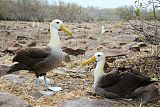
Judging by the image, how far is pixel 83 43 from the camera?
11398mm

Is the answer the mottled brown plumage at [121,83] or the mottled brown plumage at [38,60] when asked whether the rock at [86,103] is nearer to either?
the mottled brown plumage at [121,83]

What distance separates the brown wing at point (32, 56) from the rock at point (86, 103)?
3.03 feet

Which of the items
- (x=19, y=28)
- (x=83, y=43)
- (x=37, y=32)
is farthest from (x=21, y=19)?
(x=83, y=43)

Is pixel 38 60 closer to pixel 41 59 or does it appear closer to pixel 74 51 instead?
pixel 41 59

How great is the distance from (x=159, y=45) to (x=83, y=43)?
5.03 meters

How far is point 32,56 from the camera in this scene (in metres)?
6.28

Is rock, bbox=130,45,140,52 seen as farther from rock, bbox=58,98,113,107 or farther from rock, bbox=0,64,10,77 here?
rock, bbox=58,98,113,107

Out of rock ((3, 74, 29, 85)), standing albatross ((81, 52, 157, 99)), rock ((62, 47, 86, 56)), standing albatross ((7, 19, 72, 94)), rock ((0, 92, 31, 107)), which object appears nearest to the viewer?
rock ((0, 92, 31, 107))

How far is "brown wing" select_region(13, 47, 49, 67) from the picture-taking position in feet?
20.4

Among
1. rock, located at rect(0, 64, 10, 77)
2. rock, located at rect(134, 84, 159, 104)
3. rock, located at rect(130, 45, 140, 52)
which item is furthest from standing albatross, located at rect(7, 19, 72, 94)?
rock, located at rect(130, 45, 140, 52)

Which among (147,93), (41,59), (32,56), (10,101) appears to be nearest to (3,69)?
(32,56)

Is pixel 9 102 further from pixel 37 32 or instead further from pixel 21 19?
pixel 21 19

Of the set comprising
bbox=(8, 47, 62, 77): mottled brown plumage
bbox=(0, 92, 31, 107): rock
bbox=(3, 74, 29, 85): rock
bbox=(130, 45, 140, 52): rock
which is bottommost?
bbox=(3, 74, 29, 85): rock

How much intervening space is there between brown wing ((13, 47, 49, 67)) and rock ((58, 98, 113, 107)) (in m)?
0.92
